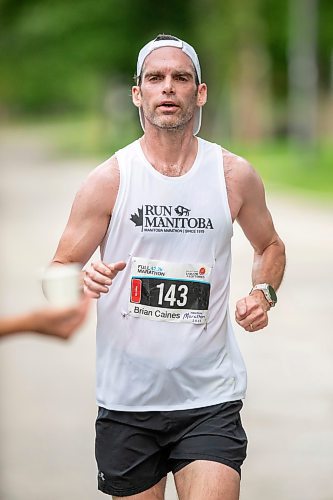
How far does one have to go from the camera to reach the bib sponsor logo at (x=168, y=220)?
405 cm

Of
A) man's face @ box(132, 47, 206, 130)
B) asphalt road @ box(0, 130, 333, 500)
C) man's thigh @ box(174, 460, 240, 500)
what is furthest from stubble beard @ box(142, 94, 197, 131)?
asphalt road @ box(0, 130, 333, 500)

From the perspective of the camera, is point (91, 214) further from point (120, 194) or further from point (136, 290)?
point (136, 290)

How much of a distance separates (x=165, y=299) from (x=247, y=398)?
409 centimetres

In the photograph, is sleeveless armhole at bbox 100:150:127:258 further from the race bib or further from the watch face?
the watch face

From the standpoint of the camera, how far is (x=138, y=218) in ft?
13.3

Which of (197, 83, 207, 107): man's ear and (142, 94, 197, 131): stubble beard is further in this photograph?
(197, 83, 207, 107): man's ear

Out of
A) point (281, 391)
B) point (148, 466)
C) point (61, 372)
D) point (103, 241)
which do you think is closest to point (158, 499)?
point (148, 466)

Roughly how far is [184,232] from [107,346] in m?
0.43

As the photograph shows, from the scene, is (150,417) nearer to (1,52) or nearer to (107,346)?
(107,346)

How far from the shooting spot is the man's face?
411cm

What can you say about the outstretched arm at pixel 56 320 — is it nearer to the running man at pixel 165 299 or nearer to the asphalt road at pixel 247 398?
the running man at pixel 165 299

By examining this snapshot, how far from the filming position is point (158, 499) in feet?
13.5

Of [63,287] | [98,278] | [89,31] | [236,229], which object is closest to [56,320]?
[63,287]

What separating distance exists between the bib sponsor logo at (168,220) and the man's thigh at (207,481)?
70cm
